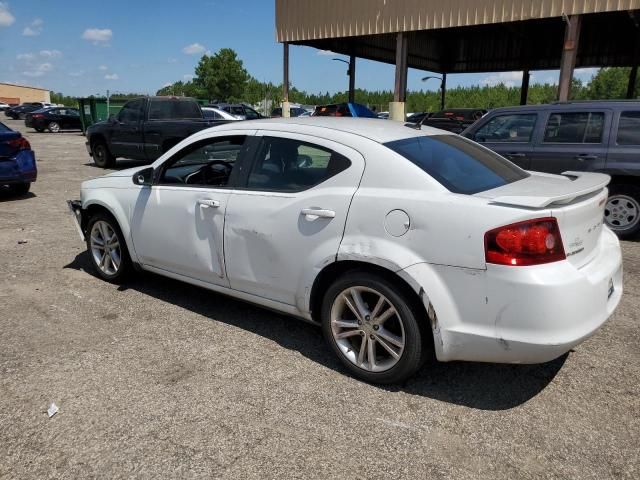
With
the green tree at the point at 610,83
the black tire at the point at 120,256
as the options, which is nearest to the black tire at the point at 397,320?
the black tire at the point at 120,256

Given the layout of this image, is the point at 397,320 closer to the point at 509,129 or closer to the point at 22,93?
the point at 509,129

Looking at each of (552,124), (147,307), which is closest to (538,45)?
(552,124)

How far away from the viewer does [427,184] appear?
286 cm

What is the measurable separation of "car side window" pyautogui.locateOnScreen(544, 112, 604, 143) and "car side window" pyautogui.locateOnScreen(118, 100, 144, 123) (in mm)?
9841

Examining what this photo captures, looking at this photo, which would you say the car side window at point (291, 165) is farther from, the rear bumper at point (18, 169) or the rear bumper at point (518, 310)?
the rear bumper at point (18, 169)

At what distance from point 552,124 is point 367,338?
17.0 feet

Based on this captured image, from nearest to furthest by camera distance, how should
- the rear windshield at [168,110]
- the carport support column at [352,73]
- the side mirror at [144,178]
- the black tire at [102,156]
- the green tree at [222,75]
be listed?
the side mirror at [144,178] < the rear windshield at [168,110] < the black tire at [102,156] < the carport support column at [352,73] < the green tree at [222,75]

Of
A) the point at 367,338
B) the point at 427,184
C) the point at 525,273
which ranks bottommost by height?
the point at 367,338

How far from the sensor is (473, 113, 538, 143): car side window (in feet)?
23.1

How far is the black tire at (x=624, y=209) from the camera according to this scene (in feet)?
21.3

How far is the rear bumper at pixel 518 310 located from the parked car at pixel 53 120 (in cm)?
3347

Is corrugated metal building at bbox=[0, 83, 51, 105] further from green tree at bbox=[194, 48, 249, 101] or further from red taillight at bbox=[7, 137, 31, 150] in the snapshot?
red taillight at bbox=[7, 137, 31, 150]

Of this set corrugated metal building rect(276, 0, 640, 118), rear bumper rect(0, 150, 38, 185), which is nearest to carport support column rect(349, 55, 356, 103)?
corrugated metal building rect(276, 0, 640, 118)

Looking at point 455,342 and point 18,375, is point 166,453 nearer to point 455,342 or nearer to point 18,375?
point 18,375
